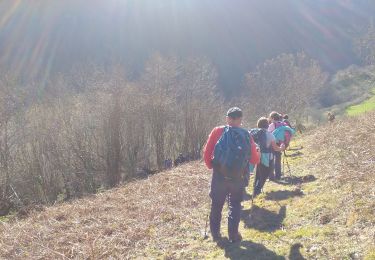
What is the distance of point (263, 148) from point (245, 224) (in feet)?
7.08

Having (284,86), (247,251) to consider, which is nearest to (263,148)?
(247,251)

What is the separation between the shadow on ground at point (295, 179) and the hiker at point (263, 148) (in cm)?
116

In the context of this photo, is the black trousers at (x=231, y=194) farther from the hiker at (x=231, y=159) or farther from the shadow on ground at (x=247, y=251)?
the shadow on ground at (x=247, y=251)

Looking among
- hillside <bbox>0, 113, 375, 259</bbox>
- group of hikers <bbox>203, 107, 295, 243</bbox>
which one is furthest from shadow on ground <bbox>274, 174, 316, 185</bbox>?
group of hikers <bbox>203, 107, 295, 243</bbox>

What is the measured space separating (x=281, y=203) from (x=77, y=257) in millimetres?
3933

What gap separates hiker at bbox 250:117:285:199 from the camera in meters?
9.19

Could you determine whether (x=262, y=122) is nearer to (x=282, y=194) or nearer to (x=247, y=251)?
(x=282, y=194)

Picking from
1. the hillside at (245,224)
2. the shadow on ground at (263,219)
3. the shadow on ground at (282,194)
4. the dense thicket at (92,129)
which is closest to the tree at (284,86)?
the dense thicket at (92,129)

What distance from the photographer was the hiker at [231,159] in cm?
624

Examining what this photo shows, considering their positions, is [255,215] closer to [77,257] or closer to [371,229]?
[371,229]

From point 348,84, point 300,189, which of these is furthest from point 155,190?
point 348,84

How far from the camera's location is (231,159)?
623 centimetres

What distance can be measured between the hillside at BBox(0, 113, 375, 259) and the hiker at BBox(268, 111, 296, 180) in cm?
43

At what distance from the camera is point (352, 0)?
368 feet
